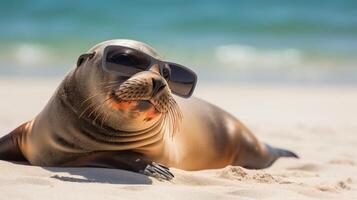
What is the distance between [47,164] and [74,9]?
63.9 feet

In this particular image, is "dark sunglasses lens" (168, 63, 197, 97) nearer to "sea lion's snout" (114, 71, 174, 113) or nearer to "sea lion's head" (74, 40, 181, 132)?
"sea lion's head" (74, 40, 181, 132)

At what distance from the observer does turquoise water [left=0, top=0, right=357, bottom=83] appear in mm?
14961

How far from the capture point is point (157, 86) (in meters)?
3.69

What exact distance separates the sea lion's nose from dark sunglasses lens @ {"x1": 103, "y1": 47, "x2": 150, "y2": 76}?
0.72 feet

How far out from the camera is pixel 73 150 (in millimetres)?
4039

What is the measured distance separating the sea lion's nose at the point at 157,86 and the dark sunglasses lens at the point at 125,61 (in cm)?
22

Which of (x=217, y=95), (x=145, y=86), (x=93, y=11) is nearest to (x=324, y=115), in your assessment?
(x=217, y=95)

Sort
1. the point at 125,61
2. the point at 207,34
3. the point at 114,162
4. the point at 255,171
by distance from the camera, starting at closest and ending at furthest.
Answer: the point at 125,61 < the point at 114,162 < the point at 255,171 < the point at 207,34

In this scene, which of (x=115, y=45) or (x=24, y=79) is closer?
(x=115, y=45)

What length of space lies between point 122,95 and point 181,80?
551 millimetres

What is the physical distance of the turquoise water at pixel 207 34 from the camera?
14961 mm

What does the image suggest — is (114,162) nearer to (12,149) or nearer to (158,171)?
(158,171)

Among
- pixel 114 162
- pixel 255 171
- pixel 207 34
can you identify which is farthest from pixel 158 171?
pixel 207 34

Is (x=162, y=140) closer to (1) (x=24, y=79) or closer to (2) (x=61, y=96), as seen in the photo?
(2) (x=61, y=96)
